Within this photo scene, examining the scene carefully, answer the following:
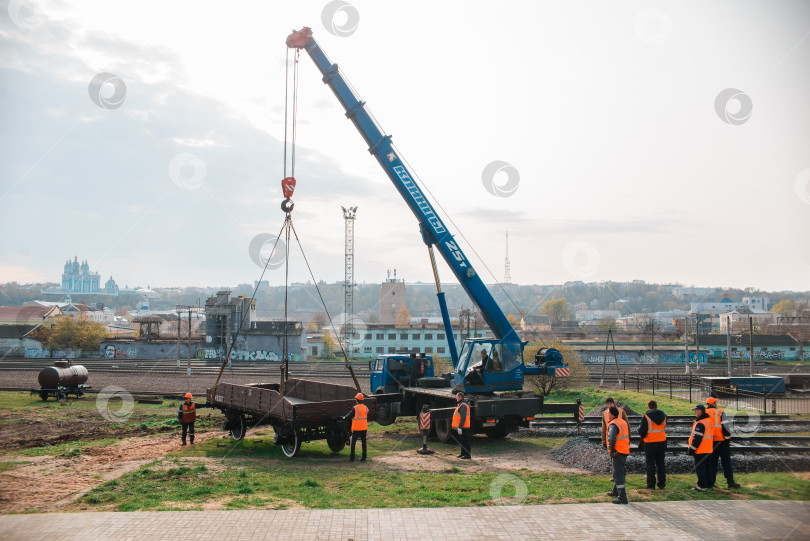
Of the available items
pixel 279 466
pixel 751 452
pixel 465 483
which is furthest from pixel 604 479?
pixel 279 466

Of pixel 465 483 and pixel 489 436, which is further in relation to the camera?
pixel 489 436

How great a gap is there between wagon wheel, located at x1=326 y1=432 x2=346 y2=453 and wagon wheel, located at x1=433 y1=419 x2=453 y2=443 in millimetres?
3515

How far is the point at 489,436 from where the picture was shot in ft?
57.3

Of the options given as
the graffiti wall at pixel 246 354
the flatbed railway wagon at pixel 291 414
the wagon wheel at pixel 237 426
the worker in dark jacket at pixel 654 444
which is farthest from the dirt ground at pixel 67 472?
the graffiti wall at pixel 246 354

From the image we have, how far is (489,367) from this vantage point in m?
17.1

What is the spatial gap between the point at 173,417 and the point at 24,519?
Result: 13765 mm

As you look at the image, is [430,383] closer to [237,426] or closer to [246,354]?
[237,426]

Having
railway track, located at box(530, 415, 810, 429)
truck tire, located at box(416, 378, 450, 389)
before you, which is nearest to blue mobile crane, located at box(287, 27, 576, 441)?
truck tire, located at box(416, 378, 450, 389)

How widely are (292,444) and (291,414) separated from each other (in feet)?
3.93

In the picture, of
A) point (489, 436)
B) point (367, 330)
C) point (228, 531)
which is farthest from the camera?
point (367, 330)

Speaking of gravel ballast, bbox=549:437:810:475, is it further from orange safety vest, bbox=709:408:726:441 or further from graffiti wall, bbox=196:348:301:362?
graffiti wall, bbox=196:348:301:362

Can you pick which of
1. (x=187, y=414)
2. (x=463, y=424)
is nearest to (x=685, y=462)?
(x=463, y=424)

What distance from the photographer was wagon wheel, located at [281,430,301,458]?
13555mm

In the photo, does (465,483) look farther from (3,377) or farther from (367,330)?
(367,330)
